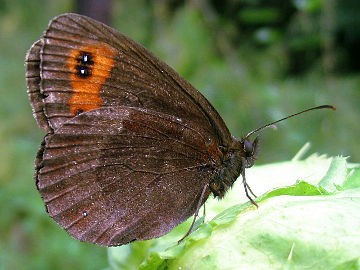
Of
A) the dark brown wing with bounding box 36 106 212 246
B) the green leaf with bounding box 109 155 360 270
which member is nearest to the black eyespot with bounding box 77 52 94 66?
the dark brown wing with bounding box 36 106 212 246

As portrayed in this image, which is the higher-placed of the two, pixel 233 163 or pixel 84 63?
pixel 84 63

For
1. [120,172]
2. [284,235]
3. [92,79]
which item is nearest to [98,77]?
[92,79]

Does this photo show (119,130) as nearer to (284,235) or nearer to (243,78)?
(284,235)

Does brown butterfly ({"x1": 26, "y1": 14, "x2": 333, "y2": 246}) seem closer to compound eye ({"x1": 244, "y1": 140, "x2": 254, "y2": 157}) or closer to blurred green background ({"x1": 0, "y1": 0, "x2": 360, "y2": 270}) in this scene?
compound eye ({"x1": 244, "y1": 140, "x2": 254, "y2": 157})

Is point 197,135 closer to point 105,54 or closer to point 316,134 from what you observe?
point 105,54

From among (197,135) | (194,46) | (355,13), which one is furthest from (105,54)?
(355,13)

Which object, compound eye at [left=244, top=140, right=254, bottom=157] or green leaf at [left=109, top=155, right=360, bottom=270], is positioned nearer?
green leaf at [left=109, top=155, right=360, bottom=270]

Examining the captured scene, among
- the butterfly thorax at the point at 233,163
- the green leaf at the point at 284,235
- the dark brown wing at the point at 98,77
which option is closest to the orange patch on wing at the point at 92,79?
the dark brown wing at the point at 98,77
